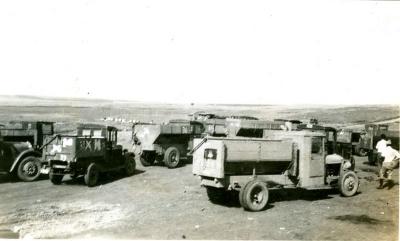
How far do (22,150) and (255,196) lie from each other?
7659 millimetres

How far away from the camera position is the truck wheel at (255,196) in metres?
8.97

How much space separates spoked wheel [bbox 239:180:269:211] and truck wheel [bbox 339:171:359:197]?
2.57 metres

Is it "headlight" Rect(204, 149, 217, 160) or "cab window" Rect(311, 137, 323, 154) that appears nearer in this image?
"headlight" Rect(204, 149, 217, 160)

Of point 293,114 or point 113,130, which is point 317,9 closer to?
point 113,130

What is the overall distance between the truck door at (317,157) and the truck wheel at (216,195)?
2175mm

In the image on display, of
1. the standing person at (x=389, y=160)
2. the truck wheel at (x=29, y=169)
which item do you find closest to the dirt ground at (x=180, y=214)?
the standing person at (x=389, y=160)

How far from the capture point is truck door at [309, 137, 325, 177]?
10164 mm

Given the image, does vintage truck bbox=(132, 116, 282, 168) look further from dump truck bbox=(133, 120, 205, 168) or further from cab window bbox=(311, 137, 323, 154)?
cab window bbox=(311, 137, 323, 154)

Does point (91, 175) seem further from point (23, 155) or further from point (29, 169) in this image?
point (23, 155)

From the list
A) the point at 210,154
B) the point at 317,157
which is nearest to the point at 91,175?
the point at 210,154

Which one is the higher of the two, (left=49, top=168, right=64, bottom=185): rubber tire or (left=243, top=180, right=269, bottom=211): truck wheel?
(left=243, top=180, right=269, bottom=211): truck wheel

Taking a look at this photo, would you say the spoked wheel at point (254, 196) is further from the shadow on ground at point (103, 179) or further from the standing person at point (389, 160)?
the shadow on ground at point (103, 179)

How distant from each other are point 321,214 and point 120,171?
7.71 meters

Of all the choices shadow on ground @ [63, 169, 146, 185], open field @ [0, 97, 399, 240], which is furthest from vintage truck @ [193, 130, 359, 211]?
shadow on ground @ [63, 169, 146, 185]
